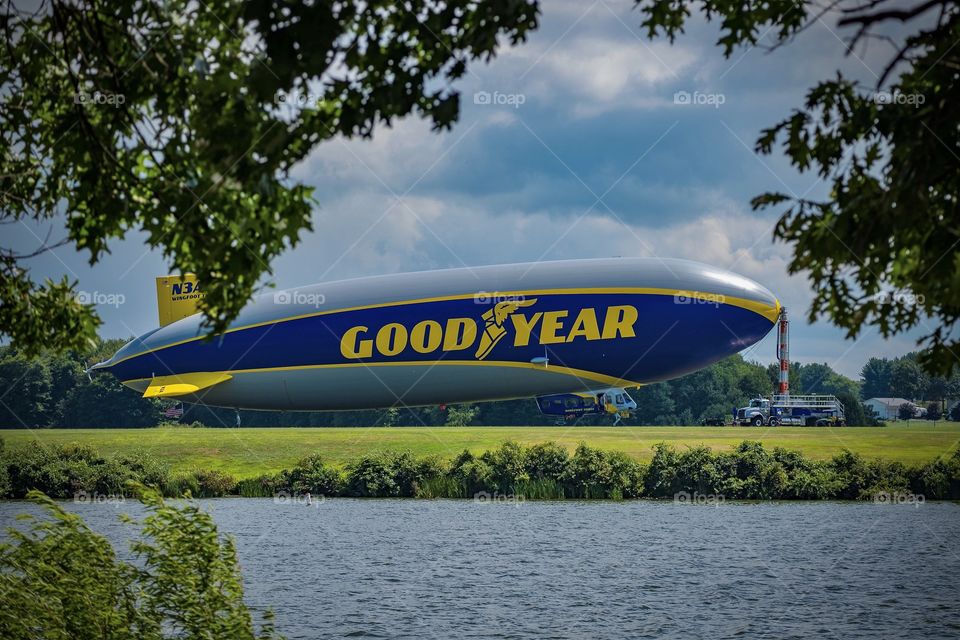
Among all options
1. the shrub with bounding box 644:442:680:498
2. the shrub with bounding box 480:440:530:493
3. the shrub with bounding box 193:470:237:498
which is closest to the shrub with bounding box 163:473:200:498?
the shrub with bounding box 193:470:237:498

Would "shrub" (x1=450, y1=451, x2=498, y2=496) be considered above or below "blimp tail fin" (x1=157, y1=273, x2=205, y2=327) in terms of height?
below

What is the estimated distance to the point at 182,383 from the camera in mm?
66875

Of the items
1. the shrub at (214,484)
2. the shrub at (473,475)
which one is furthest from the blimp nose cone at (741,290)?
the shrub at (214,484)

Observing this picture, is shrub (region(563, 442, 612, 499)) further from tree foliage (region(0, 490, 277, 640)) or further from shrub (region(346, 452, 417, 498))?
tree foliage (region(0, 490, 277, 640))

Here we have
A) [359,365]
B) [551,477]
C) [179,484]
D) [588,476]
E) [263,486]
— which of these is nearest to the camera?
[359,365]

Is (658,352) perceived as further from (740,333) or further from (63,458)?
(63,458)

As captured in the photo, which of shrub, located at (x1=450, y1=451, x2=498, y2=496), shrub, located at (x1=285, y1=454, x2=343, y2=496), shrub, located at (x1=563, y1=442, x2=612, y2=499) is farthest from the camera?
shrub, located at (x1=285, y1=454, x2=343, y2=496)

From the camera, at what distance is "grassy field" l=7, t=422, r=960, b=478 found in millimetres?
73875

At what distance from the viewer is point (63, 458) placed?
70.9 m

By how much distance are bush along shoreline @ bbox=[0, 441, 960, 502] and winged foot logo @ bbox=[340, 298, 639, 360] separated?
8.75 m

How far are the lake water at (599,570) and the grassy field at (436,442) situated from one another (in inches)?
655

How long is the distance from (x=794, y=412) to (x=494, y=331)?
46555mm

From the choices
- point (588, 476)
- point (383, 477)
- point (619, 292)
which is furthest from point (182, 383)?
point (619, 292)

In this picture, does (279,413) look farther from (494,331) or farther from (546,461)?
(494,331)
